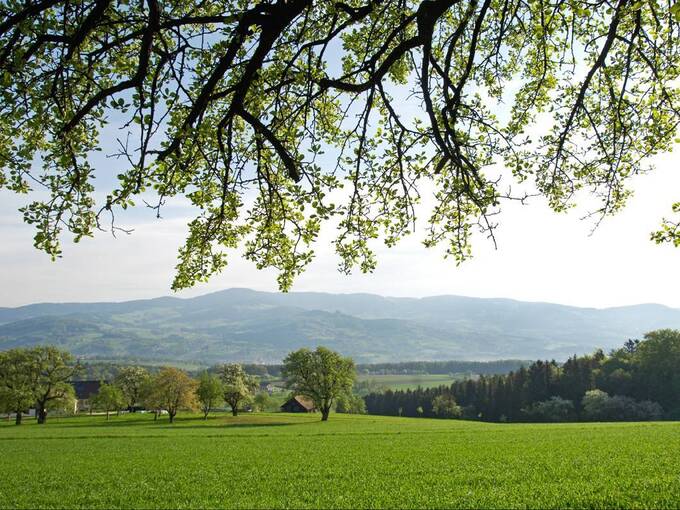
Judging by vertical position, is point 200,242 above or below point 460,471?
above

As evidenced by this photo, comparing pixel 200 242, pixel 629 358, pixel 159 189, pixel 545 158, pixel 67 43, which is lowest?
pixel 629 358

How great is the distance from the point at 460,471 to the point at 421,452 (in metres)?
6.61

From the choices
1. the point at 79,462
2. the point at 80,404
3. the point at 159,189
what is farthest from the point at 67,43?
the point at 80,404

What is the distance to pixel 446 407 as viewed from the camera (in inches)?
3718

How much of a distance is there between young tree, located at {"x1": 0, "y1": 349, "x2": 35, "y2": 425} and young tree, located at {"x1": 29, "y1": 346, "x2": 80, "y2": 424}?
70 cm

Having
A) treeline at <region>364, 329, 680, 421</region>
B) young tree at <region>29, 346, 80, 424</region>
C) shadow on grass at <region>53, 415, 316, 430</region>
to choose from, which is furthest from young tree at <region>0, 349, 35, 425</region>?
treeline at <region>364, 329, 680, 421</region>

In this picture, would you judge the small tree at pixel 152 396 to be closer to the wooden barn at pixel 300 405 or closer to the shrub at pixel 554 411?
the wooden barn at pixel 300 405

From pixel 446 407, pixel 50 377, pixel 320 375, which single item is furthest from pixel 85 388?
pixel 446 407

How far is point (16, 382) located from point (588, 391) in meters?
79.9

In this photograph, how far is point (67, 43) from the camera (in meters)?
8.40

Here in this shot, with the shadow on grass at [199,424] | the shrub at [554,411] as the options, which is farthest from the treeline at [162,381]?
the shrub at [554,411]

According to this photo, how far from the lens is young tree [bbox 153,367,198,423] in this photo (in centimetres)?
6925

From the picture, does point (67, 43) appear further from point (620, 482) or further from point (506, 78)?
point (620, 482)

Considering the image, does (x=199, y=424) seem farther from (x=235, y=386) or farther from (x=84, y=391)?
(x=84, y=391)
